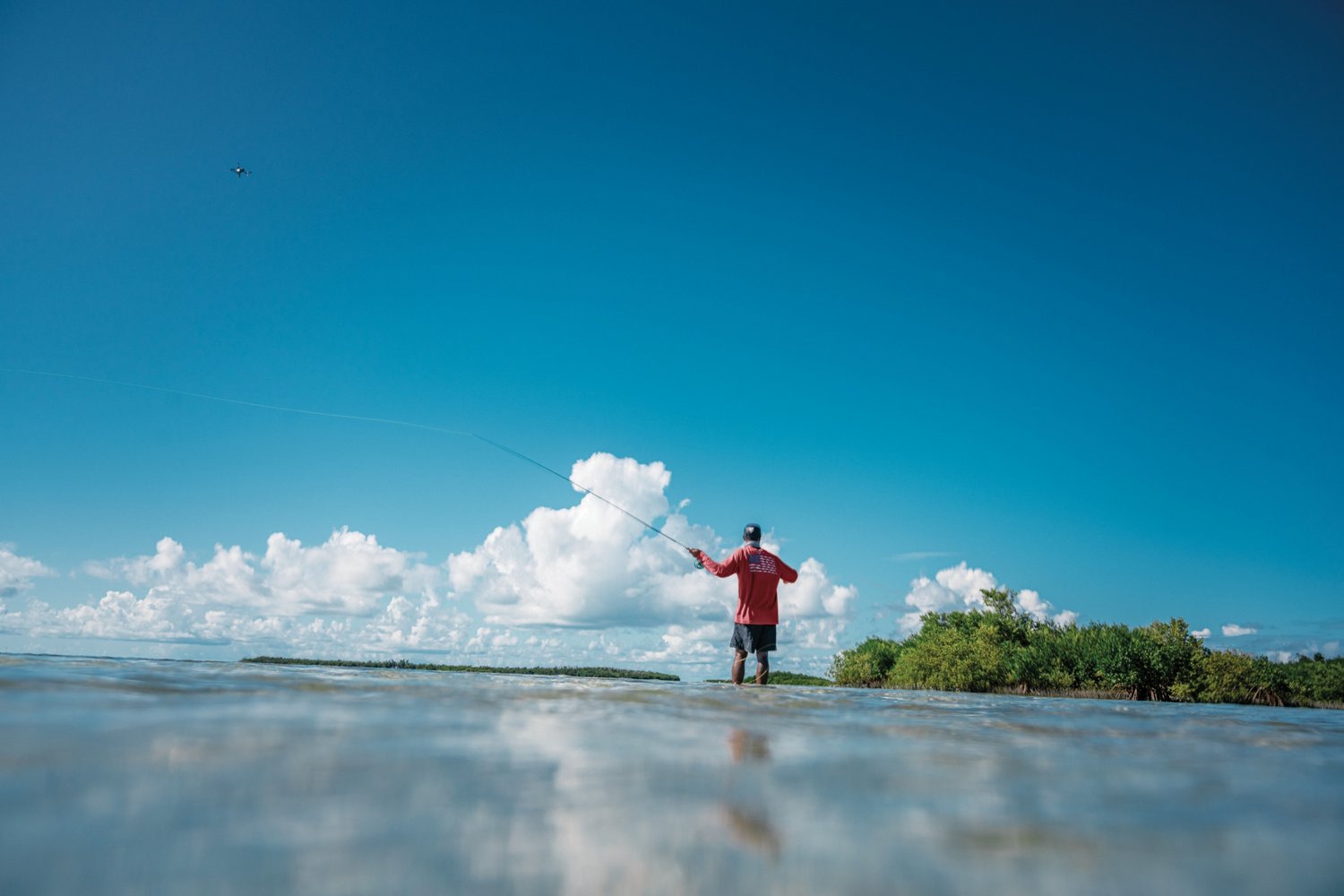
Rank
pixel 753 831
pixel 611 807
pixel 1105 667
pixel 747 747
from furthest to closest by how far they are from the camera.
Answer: pixel 1105 667, pixel 747 747, pixel 611 807, pixel 753 831

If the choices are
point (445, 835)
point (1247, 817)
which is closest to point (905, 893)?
point (445, 835)

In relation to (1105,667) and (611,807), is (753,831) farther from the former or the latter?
(1105,667)

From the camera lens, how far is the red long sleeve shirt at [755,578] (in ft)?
45.0

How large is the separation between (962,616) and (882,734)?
2621cm

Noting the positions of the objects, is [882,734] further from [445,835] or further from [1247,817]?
[445,835]

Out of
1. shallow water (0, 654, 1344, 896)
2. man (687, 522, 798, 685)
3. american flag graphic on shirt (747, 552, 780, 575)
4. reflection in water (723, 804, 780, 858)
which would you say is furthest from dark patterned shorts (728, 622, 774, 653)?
reflection in water (723, 804, 780, 858)

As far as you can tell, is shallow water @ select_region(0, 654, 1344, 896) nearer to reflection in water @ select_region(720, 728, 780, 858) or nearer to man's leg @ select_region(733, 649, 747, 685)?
reflection in water @ select_region(720, 728, 780, 858)

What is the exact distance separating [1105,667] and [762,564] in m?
13.0

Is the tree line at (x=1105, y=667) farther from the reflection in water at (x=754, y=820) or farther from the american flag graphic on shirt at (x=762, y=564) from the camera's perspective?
the reflection in water at (x=754, y=820)

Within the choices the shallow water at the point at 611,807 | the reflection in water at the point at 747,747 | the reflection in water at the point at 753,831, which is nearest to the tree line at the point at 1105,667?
the shallow water at the point at 611,807

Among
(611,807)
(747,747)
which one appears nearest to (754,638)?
(747,747)

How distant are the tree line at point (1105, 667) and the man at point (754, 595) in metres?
12.0

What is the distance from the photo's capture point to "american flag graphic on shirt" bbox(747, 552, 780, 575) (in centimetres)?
1377

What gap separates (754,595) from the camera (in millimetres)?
13852
